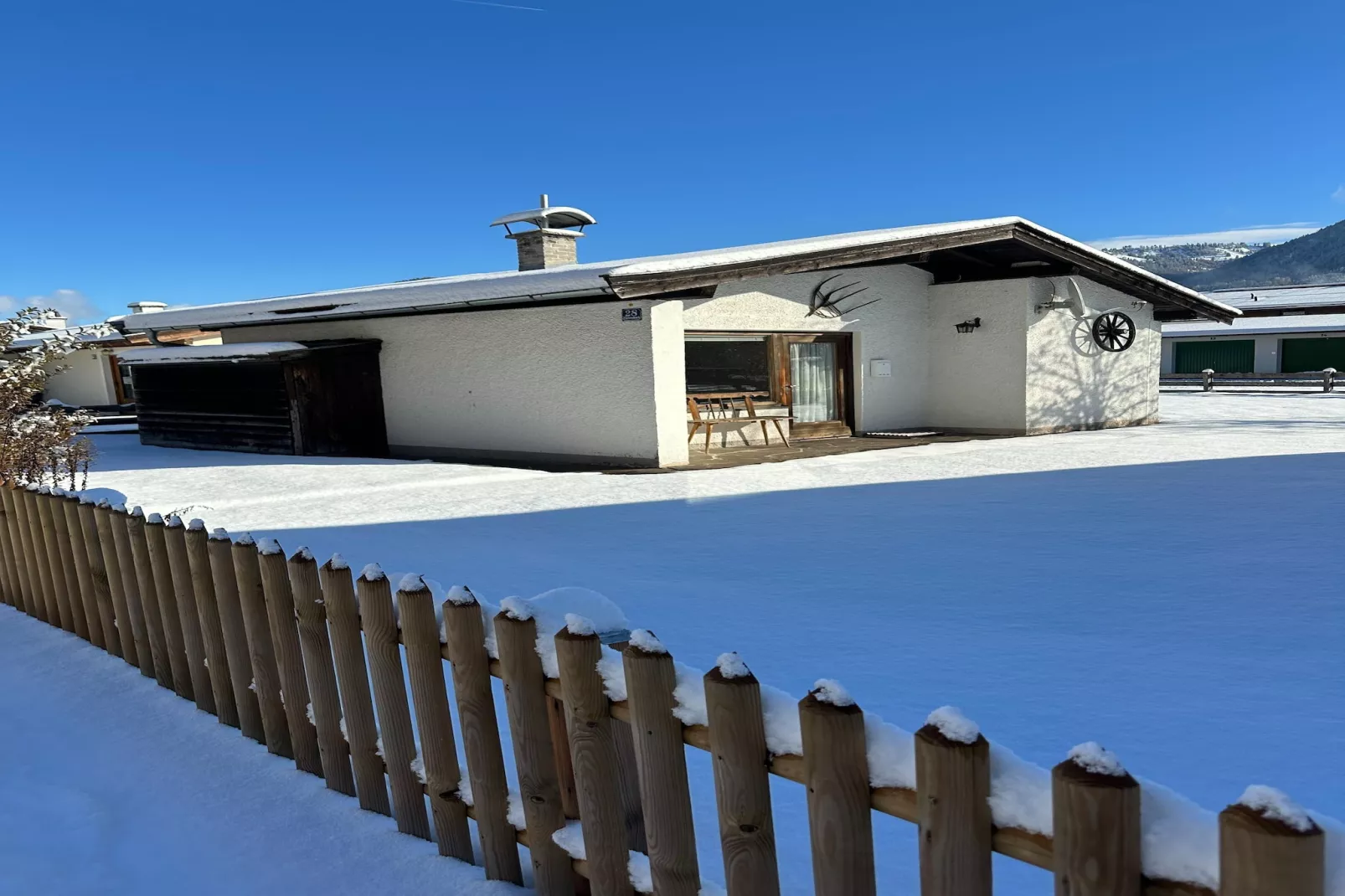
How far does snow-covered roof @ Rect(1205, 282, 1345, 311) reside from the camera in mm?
25906

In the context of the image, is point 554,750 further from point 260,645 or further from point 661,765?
point 260,645

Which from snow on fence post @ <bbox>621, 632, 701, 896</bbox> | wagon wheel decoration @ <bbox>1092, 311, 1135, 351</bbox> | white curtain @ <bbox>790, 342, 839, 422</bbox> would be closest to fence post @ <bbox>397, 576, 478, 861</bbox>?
snow on fence post @ <bbox>621, 632, 701, 896</bbox>

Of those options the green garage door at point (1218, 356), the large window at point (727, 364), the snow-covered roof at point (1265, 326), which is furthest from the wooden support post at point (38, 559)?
the green garage door at point (1218, 356)

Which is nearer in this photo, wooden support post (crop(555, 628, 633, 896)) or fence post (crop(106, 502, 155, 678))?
wooden support post (crop(555, 628, 633, 896))

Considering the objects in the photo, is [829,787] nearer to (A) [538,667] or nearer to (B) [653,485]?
(A) [538,667]

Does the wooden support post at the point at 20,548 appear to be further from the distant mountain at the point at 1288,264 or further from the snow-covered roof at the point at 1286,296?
the distant mountain at the point at 1288,264

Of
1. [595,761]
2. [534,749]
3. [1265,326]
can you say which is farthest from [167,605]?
[1265,326]

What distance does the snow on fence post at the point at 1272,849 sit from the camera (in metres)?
0.89

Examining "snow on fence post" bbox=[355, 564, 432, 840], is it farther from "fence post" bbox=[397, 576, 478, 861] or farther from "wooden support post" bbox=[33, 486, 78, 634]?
"wooden support post" bbox=[33, 486, 78, 634]

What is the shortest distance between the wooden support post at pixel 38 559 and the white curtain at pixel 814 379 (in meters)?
9.93

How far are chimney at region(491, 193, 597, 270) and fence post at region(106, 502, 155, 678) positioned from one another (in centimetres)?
1230

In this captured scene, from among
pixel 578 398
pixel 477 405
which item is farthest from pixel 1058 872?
pixel 477 405

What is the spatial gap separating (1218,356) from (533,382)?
28.5 meters

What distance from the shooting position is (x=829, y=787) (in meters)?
1.29
